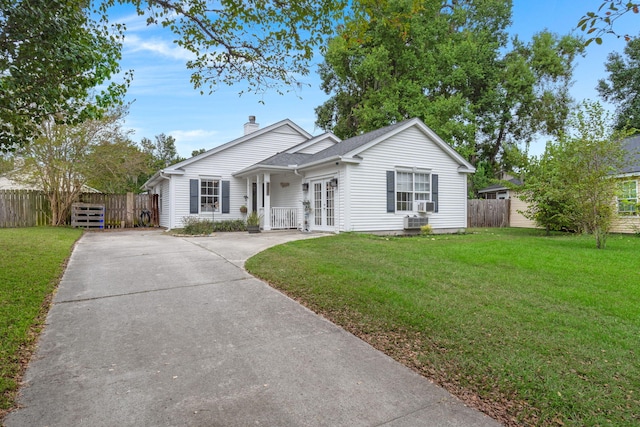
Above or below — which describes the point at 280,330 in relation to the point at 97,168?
below

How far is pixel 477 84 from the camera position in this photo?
29.0 metres

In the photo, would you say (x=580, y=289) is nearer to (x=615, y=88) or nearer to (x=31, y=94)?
(x=31, y=94)

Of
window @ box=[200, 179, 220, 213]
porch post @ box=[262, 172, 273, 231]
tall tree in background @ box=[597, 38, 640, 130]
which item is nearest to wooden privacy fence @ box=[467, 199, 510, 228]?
porch post @ box=[262, 172, 273, 231]

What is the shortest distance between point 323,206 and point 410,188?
3.40 m

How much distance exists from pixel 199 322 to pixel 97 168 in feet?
53.0

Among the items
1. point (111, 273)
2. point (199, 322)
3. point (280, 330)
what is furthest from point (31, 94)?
point (280, 330)

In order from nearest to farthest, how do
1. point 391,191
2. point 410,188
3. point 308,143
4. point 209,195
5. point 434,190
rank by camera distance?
1. point 391,191
2. point 410,188
3. point 434,190
4. point 209,195
5. point 308,143

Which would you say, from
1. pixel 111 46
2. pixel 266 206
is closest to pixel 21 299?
pixel 111 46

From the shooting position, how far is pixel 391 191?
13336 millimetres

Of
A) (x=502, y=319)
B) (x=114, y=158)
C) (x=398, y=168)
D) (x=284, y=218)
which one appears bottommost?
(x=502, y=319)

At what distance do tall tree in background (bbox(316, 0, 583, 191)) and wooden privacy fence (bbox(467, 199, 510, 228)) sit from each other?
192 inches

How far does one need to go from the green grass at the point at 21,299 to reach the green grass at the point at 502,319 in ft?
9.39

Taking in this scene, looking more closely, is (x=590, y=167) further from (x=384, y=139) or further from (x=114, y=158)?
(x=114, y=158)

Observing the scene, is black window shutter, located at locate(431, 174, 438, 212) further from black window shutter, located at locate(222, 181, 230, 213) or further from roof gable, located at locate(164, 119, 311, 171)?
black window shutter, located at locate(222, 181, 230, 213)
